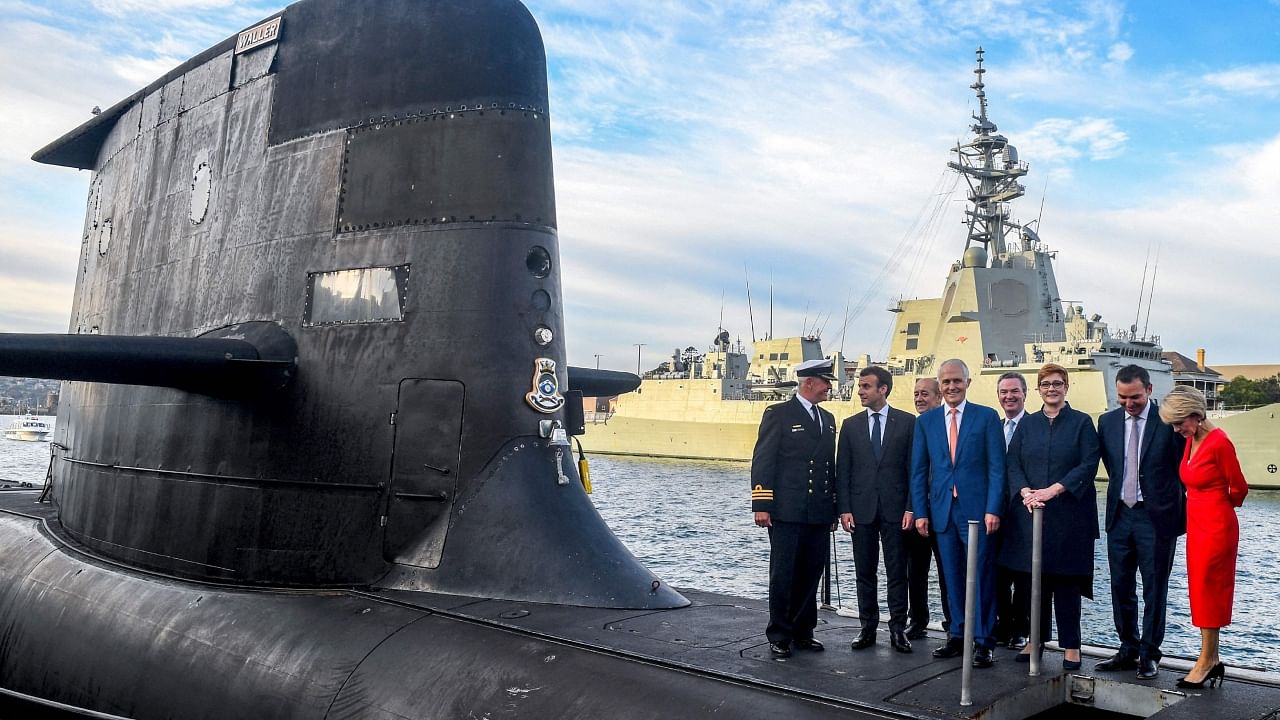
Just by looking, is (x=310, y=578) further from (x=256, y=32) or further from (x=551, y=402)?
(x=256, y=32)

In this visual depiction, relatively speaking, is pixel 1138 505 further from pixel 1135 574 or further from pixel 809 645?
pixel 809 645

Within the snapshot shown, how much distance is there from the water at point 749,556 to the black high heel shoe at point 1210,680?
408 centimetres

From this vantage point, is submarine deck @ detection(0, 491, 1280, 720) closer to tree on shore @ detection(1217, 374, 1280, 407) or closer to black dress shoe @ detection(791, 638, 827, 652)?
black dress shoe @ detection(791, 638, 827, 652)

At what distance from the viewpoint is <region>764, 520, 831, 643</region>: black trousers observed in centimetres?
499

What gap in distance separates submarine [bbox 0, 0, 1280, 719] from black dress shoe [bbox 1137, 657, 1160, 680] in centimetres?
103

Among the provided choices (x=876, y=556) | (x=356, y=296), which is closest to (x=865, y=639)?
(x=876, y=556)

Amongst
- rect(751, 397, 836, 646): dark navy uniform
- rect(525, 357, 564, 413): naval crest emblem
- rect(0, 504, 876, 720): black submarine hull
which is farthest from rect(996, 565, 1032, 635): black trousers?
rect(525, 357, 564, 413): naval crest emblem

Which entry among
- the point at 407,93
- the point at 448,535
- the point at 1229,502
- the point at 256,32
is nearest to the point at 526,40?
the point at 407,93

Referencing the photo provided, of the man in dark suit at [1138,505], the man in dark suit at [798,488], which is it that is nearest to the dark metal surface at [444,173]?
the man in dark suit at [798,488]

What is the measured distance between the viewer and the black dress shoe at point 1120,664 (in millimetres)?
4836

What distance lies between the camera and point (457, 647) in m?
5.00

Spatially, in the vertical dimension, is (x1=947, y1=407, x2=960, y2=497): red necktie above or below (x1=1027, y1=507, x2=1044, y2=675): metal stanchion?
above

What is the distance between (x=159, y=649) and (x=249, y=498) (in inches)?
41.3

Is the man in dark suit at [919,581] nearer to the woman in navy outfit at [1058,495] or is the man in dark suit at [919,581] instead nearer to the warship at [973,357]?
the woman in navy outfit at [1058,495]
